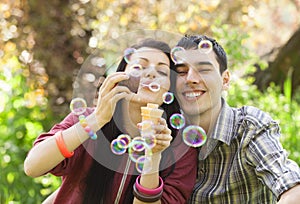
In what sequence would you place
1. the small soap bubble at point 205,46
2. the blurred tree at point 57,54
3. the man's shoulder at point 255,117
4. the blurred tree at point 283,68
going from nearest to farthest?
the man's shoulder at point 255,117 → the small soap bubble at point 205,46 → the blurred tree at point 57,54 → the blurred tree at point 283,68

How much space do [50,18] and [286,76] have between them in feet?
7.75

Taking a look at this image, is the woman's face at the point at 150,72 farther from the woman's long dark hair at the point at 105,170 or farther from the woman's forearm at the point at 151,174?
the woman's forearm at the point at 151,174

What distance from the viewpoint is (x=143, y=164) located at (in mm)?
2094

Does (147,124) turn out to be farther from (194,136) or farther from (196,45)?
(196,45)

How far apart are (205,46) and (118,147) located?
1.72 feet

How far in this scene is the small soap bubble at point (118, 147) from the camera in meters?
2.19

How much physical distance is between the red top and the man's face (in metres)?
0.15

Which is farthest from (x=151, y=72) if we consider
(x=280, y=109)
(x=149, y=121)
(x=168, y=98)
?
(x=280, y=109)

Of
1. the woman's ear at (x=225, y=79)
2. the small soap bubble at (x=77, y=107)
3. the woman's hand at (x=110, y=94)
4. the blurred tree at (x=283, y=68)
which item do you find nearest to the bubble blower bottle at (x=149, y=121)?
the woman's hand at (x=110, y=94)

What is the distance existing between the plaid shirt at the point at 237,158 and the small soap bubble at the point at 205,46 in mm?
232

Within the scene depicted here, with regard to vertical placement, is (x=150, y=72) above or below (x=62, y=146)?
above

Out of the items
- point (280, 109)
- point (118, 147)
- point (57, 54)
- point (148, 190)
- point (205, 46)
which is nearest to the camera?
point (148, 190)

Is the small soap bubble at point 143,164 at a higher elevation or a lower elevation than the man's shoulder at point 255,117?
lower

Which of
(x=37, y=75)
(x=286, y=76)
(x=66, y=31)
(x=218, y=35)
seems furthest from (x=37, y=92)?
(x=286, y=76)
